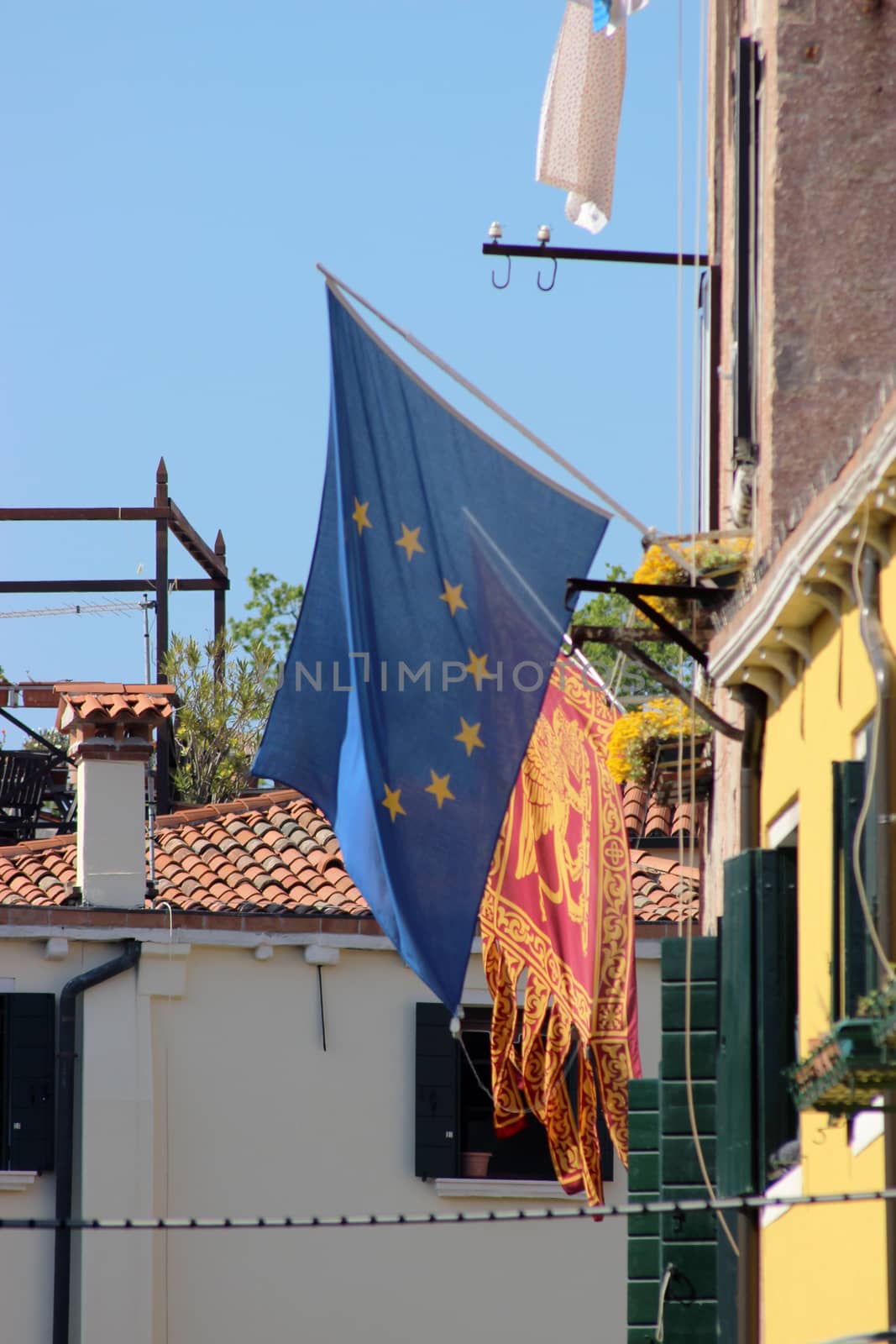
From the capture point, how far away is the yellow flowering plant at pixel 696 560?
10523mm

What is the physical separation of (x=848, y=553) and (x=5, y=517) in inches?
802

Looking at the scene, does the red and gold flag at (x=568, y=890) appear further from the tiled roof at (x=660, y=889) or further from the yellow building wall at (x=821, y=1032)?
the tiled roof at (x=660, y=889)

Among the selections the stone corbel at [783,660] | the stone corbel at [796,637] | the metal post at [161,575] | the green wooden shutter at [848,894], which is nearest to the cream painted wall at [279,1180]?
the stone corbel at [783,660]

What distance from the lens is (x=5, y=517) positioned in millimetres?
27781

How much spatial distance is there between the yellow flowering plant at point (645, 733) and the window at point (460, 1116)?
17.9 ft

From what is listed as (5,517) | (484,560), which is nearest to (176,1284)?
(484,560)

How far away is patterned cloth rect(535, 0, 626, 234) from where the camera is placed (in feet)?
38.1

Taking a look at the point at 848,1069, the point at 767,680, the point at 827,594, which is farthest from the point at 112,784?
the point at 848,1069

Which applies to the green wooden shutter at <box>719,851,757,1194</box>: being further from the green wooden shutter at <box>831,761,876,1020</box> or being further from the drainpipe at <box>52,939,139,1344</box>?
the drainpipe at <box>52,939,139,1344</box>

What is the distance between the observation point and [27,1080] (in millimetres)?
16328

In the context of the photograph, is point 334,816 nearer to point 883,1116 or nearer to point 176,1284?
point 883,1116

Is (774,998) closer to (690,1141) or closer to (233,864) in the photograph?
(690,1141)

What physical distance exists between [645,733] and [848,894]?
3.35m

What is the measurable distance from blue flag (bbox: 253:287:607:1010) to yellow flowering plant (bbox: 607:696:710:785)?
1.27 meters
